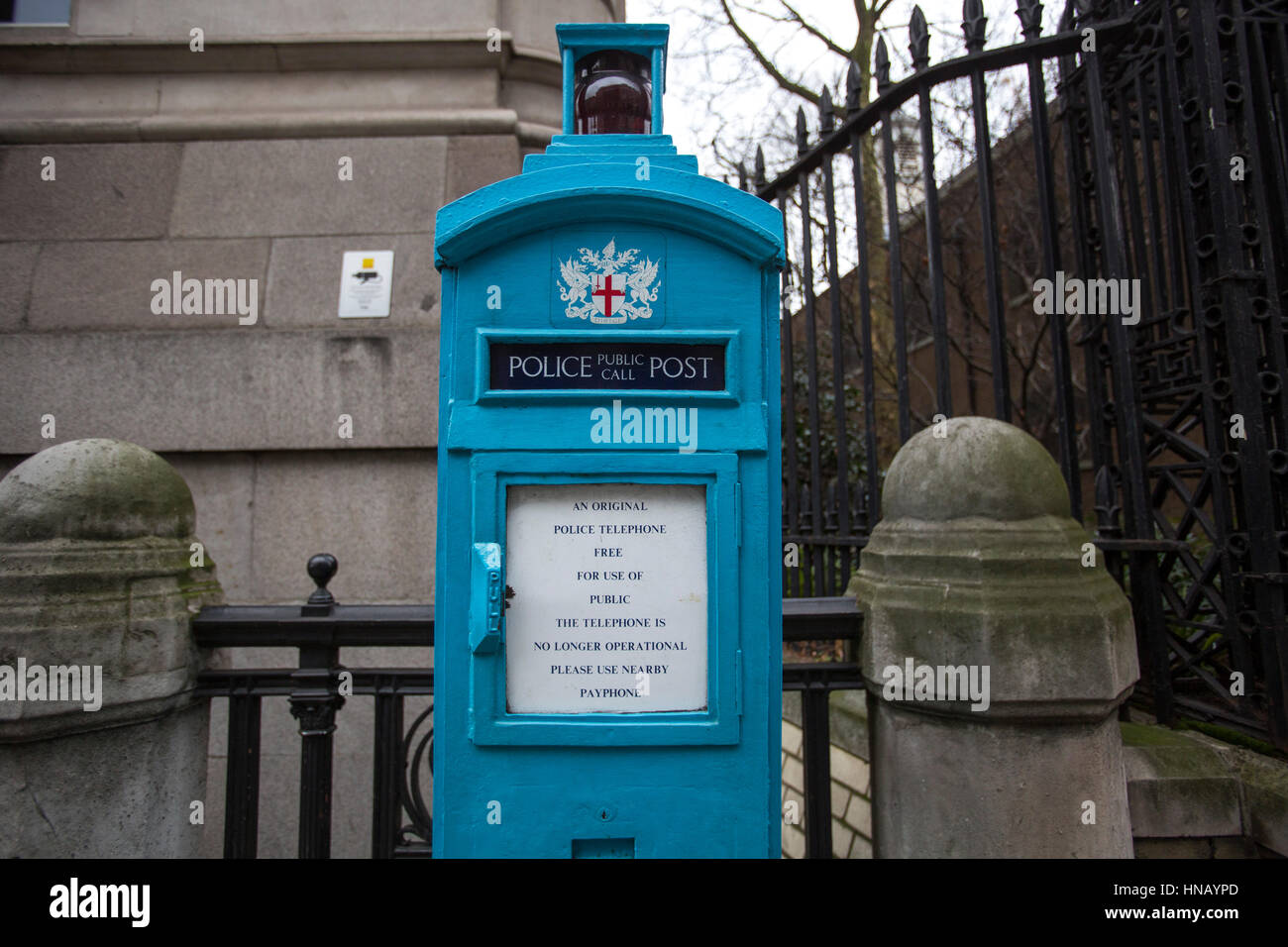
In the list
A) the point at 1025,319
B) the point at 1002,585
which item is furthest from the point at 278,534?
the point at 1025,319

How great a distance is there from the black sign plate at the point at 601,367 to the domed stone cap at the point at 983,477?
99 centimetres

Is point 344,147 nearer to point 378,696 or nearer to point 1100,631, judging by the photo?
point 378,696

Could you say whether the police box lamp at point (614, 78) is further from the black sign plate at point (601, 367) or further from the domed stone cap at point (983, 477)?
the domed stone cap at point (983, 477)

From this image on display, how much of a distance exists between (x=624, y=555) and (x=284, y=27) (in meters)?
4.71

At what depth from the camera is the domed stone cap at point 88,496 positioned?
226 centimetres

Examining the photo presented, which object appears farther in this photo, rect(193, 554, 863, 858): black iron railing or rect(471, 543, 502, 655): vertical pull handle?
rect(193, 554, 863, 858): black iron railing

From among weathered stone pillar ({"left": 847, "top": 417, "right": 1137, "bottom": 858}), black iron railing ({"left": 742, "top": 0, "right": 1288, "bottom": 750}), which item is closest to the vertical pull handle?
weathered stone pillar ({"left": 847, "top": 417, "right": 1137, "bottom": 858})

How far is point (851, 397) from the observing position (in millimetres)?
8898

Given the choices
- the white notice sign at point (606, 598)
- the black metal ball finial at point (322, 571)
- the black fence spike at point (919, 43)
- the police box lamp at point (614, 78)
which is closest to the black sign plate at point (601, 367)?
the white notice sign at point (606, 598)

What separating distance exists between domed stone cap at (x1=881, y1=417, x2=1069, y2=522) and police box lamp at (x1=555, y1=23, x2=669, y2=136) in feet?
4.66

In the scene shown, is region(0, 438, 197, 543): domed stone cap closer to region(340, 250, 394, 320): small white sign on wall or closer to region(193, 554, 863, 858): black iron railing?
region(193, 554, 863, 858): black iron railing

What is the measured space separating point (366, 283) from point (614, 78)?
A: 2.51 metres

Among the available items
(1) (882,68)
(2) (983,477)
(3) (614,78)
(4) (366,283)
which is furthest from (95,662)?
(1) (882,68)

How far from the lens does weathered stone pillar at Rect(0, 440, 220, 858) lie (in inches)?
84.4
